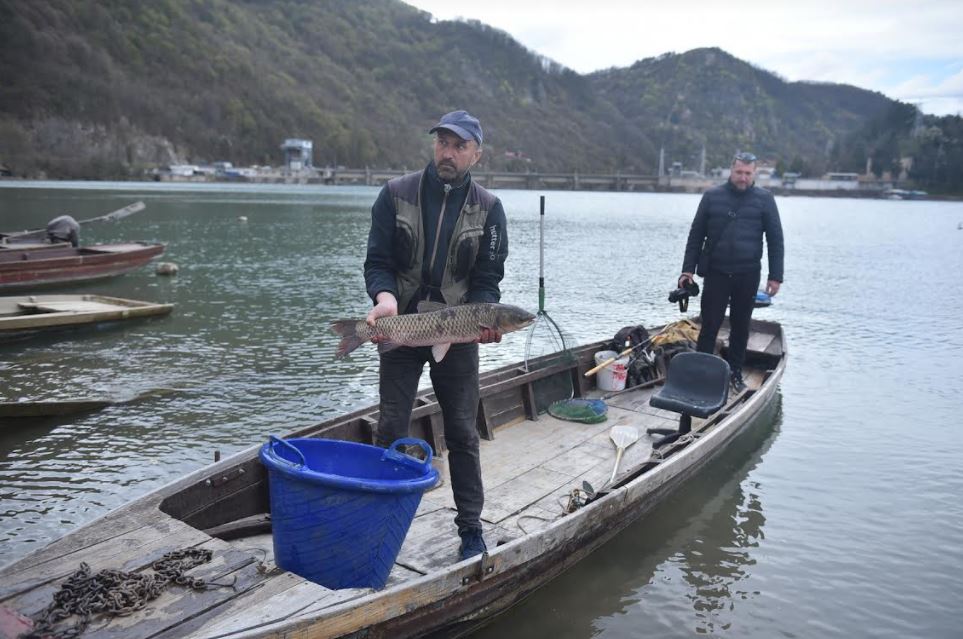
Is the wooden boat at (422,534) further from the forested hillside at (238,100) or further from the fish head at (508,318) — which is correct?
the forested hillside at (238,100)

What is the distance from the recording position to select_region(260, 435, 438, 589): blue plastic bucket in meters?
3.79

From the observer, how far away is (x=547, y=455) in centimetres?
722

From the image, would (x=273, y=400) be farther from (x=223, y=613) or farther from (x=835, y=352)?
(x=835, y=352)

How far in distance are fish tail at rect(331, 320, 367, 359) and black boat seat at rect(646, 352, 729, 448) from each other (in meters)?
4.20

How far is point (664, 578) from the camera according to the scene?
643 centimetres

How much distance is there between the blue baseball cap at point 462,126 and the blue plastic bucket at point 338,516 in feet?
6.39

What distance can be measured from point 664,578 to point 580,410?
94.1 inches

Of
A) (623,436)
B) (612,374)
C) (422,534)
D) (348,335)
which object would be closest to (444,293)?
(348,335)

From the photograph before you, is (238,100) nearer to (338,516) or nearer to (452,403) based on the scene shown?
(452,403)

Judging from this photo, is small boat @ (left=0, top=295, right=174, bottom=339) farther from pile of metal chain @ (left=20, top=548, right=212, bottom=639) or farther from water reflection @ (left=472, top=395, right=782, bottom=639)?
water reflection @ (left=472, top=395, right=782, bottom=639)

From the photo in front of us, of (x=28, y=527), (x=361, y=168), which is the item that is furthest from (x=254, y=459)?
(x=361, y=168)

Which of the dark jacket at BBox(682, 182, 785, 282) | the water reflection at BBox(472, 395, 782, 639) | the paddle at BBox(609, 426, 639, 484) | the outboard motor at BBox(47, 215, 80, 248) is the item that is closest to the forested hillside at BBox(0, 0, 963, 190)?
the outboard motor at BBox(47, 215, 80, 248)

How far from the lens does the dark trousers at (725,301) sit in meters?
8.86

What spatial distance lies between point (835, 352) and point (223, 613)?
51.4 feet
